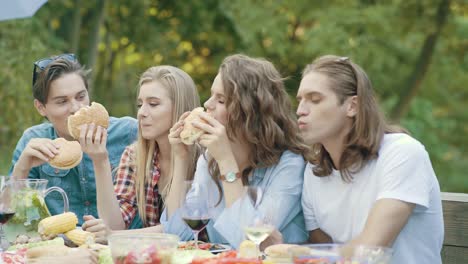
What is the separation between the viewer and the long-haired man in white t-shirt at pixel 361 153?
3.11m

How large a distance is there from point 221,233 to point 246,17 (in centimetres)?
967

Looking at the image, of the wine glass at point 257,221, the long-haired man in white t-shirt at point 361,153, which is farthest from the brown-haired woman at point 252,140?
the wine glass at point 257,221

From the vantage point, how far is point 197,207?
3.03m

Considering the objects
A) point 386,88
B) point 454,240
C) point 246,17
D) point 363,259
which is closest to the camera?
point 363,259

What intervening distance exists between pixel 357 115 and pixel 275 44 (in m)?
9.65

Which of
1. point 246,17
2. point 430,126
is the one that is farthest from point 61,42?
point 430,126

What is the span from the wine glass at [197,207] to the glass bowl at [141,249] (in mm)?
490

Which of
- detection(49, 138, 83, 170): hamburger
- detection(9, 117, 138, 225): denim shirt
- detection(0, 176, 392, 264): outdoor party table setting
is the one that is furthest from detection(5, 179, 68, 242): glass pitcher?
detection(9, 117, 138, 225): denim shirt

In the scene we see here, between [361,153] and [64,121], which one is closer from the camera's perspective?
[361,153]

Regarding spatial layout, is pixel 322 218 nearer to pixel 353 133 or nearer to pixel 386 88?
pixel 353 133

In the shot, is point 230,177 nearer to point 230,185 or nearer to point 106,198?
point 230,185

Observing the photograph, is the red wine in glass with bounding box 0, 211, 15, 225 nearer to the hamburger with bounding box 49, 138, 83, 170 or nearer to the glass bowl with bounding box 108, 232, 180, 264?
the hamburger with bounding box 49, 138, 83, 170

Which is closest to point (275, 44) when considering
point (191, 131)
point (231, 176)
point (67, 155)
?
point (67, 155)

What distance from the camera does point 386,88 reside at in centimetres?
1377
